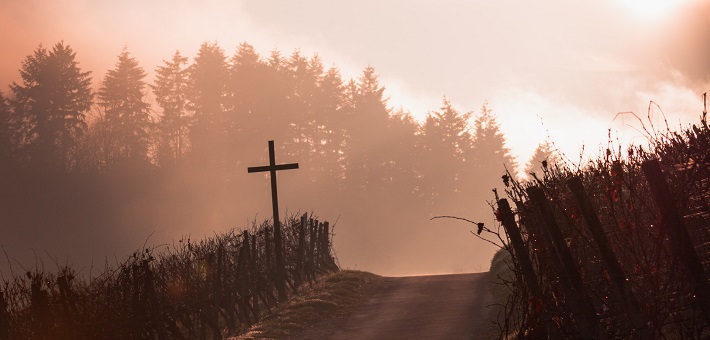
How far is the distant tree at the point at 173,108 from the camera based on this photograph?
300 feet

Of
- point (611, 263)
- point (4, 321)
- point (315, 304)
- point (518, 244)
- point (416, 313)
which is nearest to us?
point (611, 263)

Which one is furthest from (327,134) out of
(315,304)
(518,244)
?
(518,244)

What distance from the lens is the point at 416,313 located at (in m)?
22.6

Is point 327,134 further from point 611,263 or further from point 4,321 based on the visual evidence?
point 611,263

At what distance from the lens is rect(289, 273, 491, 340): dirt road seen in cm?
1980

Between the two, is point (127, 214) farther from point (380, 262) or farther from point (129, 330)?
point (129, 330)

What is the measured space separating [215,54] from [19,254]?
3131 centimetres

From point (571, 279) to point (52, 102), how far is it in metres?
84.3

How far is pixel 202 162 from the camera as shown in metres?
86.8

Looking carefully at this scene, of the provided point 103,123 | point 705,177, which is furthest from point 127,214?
point 705,177

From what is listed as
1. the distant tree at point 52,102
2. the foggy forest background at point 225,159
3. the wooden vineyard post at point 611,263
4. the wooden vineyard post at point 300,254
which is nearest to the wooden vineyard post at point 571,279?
the wooden vineyard post at point 611,263

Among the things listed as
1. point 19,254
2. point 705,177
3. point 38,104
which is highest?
point 38,104

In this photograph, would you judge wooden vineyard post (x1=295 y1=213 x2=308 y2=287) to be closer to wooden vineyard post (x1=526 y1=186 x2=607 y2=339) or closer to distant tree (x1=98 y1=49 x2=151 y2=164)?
wooden vineyard post (x1=526 y1=186 x2=607 y2=339)

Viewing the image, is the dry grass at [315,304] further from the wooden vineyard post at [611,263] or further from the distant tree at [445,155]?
the distant tree at [445,155]
